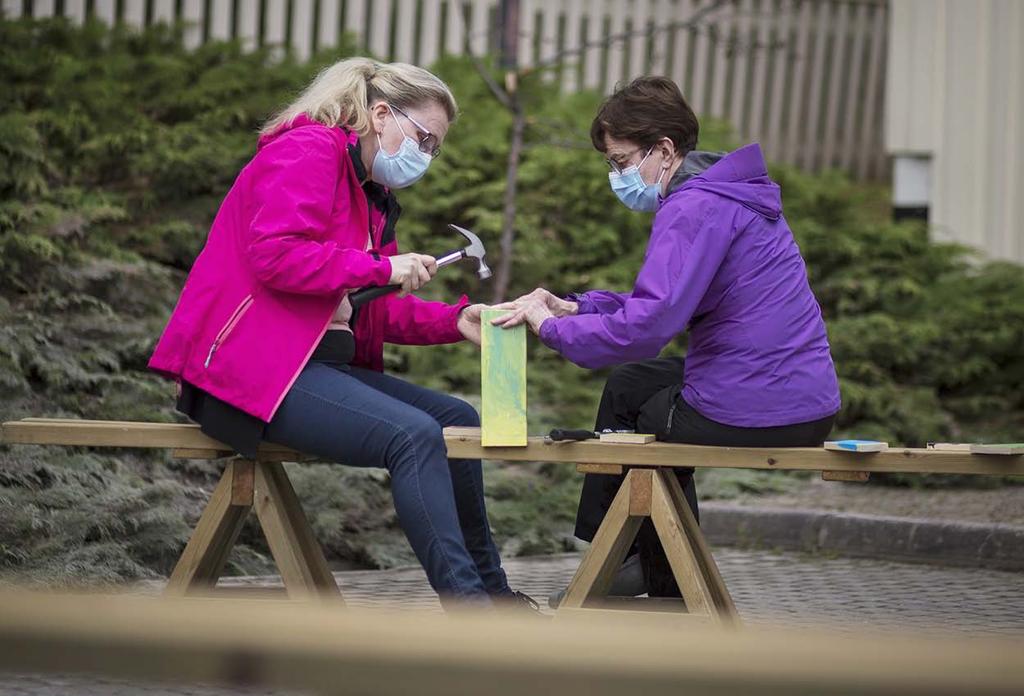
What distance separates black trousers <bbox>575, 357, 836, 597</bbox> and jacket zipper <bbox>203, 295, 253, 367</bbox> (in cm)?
125

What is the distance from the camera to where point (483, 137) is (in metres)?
9.75

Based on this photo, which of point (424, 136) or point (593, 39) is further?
point (593, 39)

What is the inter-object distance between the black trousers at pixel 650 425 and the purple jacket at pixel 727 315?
58 mm

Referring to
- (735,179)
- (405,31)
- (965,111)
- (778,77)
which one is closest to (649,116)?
(735,179)

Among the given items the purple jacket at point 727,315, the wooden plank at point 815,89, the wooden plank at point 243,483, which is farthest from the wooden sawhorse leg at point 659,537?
the wooden plank at point 815,89

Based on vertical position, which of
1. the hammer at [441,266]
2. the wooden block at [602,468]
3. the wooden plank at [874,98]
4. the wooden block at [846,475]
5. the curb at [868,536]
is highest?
the wooden plank at [874,98]

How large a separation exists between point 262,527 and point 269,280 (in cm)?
82

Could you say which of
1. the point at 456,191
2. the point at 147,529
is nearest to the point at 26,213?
the point at 147,529

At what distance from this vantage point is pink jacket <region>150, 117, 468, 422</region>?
4191 mm

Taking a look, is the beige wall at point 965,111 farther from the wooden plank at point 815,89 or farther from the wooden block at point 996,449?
the wooden block at point 996,449

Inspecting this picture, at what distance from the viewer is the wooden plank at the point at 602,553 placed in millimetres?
4355

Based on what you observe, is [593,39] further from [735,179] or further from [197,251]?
[735,179]

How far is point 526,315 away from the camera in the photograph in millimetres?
4500

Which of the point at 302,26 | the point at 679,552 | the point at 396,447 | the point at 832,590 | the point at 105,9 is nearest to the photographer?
the point at 396,447
